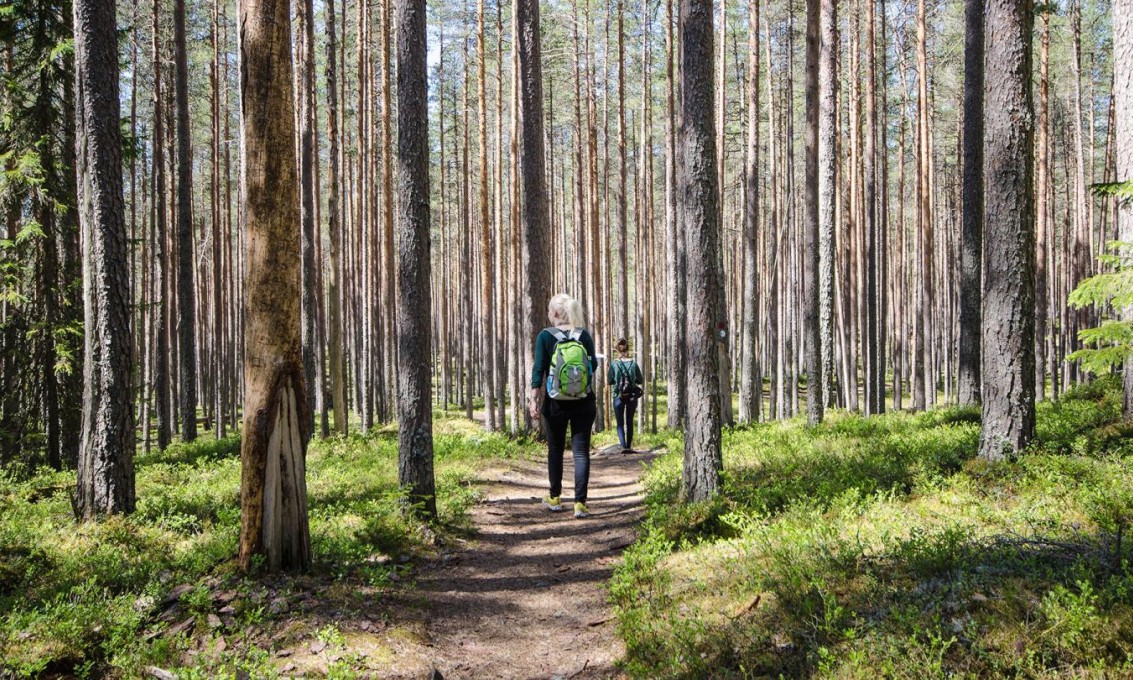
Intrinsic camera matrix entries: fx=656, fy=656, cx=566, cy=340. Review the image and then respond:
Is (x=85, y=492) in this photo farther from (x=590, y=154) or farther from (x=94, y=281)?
(x=590, y=154)

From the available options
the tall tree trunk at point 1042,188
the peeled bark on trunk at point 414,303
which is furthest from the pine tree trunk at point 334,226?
the tall tree trunk at point 1042,188

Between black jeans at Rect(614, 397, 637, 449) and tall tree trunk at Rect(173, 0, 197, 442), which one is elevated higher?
tall tree trunk at Rect(173, 0, 197, 442)

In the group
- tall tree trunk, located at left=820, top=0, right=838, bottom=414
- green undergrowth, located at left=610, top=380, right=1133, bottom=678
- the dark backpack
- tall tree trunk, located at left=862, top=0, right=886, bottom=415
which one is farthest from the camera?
tall tree trunk, located at left=862, top=0, right=886, bottom=415

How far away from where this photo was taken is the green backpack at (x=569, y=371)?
7066 mm

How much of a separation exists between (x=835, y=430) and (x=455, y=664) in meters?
8.38

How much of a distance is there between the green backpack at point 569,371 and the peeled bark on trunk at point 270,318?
9.23ft

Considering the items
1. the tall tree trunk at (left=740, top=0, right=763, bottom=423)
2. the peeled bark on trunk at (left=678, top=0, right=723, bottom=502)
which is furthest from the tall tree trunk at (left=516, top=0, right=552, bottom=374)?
the tall tree trunk at (left=740, top=0, right=763, bottom=423)

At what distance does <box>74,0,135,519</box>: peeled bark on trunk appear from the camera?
7266 millimetres

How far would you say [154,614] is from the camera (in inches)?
178

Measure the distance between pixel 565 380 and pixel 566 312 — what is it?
773 mm

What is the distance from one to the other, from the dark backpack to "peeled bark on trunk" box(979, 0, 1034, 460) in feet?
23.7

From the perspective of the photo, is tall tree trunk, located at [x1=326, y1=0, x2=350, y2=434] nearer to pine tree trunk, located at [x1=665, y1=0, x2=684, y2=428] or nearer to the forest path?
the forest path

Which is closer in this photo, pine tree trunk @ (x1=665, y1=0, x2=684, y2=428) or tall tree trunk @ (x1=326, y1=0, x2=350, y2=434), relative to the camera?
tall tree trunk @ (x1=326, y1=0, x2=350, y2=434)

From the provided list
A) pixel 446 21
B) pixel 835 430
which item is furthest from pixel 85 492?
pixel 446 21
